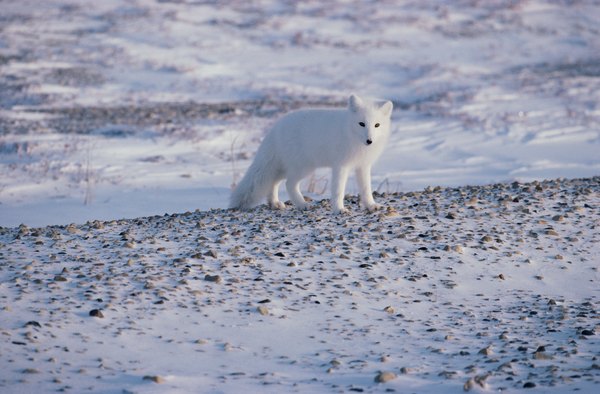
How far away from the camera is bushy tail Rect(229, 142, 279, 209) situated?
24.0 ft

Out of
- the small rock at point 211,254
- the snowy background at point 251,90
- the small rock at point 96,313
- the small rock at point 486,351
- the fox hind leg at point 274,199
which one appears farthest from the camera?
the snowy background at point 251,90

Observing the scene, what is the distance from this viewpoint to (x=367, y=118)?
6.66m

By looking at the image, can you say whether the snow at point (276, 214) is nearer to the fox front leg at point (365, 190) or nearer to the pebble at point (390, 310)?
the pebble at point (390, 310)

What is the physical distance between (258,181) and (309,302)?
A: 103 inches

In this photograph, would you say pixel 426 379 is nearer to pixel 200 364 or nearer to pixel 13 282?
pixel 200 364

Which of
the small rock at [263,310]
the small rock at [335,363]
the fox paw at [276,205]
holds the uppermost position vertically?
the fox paw at [276,205]

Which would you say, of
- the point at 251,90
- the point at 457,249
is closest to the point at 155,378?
the point at 457,249

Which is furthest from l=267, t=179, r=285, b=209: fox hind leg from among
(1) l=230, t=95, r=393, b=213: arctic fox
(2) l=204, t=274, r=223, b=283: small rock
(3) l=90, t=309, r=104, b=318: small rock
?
(3) l=90, t=309, r=104, b=318: small rock

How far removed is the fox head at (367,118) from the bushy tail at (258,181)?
1019 mm

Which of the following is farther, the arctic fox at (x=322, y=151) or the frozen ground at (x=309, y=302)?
the arctic fox at (x=322, y=151)

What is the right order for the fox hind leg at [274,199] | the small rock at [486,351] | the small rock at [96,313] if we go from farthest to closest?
the fox hind leg at [274,199]
the small rock at [96,313]
the small rock at [486,351]

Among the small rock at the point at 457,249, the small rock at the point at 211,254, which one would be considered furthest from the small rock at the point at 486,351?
the small rock at the point at 211,254

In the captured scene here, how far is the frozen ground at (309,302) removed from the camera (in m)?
3.93

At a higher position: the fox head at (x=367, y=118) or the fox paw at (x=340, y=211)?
the fox head at (x=367, y=118)
